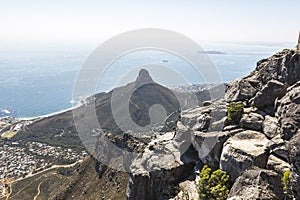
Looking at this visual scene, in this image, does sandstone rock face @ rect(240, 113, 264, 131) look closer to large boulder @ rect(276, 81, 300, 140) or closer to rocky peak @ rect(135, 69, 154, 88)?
large boulder @ rect(276, 81, 300, 140)

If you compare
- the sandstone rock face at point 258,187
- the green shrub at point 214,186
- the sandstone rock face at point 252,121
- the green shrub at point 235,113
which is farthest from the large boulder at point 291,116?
the green shrub at point 214,186

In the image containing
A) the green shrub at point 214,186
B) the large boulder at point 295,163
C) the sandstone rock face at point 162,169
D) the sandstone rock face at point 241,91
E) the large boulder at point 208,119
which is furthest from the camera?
the sandstone rock face at point 241,91

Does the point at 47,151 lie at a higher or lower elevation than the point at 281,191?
lower

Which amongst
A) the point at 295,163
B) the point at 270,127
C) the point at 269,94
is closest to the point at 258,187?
the point at 295,163

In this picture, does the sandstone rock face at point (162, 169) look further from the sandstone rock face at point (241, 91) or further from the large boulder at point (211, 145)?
the sandstone rock face at point (241, 91)

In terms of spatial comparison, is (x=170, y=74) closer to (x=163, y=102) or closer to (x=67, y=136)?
(x=163, y=102)

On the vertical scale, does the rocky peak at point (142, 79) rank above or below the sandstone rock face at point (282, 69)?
below

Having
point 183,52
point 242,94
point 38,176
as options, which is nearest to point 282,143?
point 242,94
